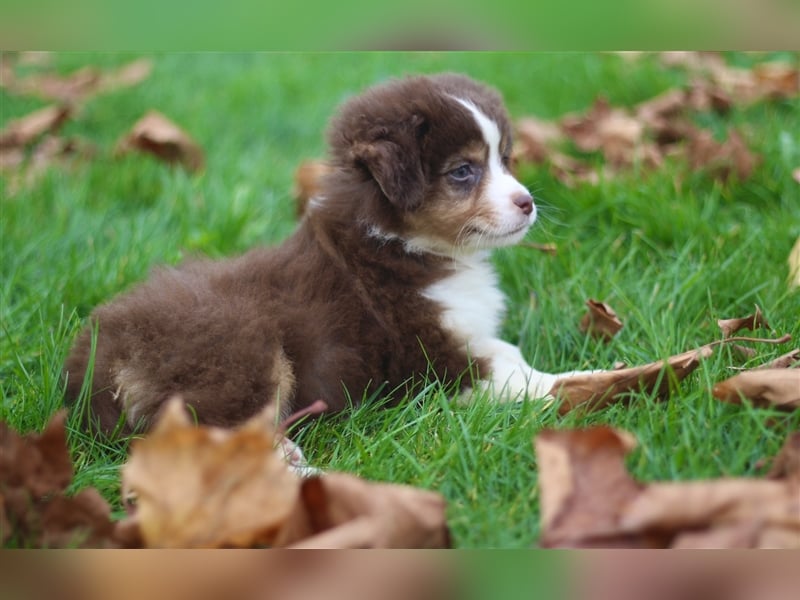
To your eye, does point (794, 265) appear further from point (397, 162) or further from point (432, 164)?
point (397, 162)

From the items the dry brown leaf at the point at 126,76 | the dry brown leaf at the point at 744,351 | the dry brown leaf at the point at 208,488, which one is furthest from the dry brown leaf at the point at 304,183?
the dry brown leaf at the point at 208,488

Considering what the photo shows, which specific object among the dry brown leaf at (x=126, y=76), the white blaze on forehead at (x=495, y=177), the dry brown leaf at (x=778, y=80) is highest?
the white blaze on forehead at (x=495, y=177)

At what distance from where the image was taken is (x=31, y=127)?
6.16 metres

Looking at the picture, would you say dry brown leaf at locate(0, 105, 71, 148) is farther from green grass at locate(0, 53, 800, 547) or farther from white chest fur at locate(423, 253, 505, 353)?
white chest fur at locate(423, 253, 505, 353)

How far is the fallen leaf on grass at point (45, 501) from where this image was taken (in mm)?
2184

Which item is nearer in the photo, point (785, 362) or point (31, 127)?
point (785, 362)

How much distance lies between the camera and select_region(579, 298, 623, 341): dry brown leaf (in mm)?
3523

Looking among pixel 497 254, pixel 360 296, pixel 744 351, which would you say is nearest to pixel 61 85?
pixel 497 254

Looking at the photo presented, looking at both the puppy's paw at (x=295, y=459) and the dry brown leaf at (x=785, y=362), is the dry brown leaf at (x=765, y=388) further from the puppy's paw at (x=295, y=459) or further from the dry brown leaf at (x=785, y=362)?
the puppy's paw at (x=295, y=459)

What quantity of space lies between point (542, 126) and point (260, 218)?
195cm

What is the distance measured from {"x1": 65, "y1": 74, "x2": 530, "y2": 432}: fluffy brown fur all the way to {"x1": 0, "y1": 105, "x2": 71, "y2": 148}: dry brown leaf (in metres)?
3.31

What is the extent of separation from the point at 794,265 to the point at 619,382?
1.36 metres

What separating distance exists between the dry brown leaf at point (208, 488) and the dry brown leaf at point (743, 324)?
6.00 feet

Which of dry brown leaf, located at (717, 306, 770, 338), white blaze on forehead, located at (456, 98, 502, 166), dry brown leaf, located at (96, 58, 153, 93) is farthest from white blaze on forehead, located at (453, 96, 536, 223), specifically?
dry brown leaf, located at (96, 58, 153, 93)
